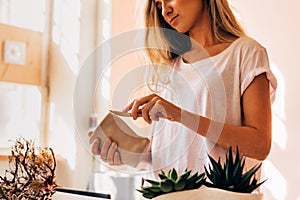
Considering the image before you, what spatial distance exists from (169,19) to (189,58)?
138 mm

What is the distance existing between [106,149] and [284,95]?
1.47 m

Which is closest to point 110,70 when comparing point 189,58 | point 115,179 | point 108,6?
point 108,6

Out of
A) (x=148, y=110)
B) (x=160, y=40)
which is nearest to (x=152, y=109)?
(x=148, y=110)

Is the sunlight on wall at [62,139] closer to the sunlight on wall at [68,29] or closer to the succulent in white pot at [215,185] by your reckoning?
the sunlight on wall at [68,29]

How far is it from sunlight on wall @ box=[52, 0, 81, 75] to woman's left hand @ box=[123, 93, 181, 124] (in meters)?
2.28

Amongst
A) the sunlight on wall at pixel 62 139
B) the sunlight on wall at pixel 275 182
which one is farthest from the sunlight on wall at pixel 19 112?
the sunlight on wall at pixel 275 182

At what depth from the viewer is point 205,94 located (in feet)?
3.97

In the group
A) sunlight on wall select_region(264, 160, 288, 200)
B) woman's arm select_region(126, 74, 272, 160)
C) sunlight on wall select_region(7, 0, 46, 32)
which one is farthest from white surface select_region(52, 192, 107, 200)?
sunlight on wall select_region(7, 0, 46, 32)

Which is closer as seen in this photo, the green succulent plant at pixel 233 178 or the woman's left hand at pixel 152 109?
the green succulent plant at pixel 233 178

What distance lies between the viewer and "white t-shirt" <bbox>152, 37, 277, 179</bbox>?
1.15 m

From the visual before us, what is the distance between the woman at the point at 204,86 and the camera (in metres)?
1.05

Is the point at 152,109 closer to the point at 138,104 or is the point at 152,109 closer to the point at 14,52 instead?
the point at 138,104

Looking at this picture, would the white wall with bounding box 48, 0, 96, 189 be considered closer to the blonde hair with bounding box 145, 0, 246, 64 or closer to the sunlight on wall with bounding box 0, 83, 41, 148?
the sunlight on wall with bounding box 0, 83, 41, 148

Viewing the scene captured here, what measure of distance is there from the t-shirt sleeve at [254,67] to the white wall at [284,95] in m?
1.20
